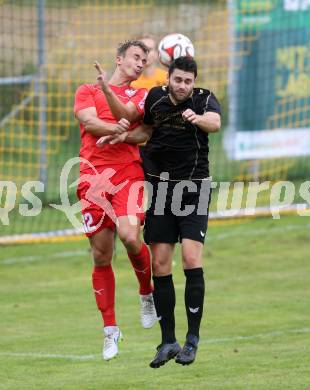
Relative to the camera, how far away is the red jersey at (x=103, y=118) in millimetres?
10133

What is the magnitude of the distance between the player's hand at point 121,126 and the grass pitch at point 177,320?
7.58ft

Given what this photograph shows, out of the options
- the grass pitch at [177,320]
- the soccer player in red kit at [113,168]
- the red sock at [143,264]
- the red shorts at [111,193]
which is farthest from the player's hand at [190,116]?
the grass pitch at [177,320]

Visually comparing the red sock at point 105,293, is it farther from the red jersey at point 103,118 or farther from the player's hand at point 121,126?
the player's hand at point 121,126

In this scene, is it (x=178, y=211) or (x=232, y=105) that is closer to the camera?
(x=178, y=211)

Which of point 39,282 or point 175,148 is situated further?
point 39,282

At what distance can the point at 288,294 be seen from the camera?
14641mm

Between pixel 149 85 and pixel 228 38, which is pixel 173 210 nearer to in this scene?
pixel 149 85

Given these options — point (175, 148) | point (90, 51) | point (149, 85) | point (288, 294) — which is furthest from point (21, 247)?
point (175, 148)

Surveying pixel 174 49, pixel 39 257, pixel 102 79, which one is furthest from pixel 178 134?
pixel 39 257

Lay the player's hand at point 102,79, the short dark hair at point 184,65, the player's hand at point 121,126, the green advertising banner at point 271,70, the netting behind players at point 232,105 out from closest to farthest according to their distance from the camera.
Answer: the player's hand at point 102,79 < the short dark hair at point 184,65 < the player's hand at point 121,126 < the netting behind players at point 232,105 < the green advertising banner at point 271,70

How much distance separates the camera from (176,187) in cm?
1003

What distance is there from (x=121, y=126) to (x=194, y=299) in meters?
1.55

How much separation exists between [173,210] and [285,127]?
11352 millimetres

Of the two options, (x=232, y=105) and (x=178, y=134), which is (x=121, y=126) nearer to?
(x=178, y=134)
